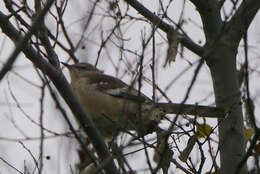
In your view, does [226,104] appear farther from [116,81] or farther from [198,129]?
[116,81]

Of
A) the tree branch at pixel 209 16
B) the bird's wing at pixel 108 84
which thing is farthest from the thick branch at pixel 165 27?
the bird's wing at pixel 108 84

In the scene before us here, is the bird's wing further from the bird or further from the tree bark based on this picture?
the tree bark

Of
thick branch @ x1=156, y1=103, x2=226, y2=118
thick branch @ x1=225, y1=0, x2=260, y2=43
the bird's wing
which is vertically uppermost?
the bird's wing

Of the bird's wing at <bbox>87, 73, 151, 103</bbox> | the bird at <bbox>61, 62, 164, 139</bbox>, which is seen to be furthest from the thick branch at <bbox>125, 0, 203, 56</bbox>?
the bird's wing at <bbox>87, 73, 151, 103</bbox>

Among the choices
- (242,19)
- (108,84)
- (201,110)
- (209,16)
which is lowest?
(201,110)

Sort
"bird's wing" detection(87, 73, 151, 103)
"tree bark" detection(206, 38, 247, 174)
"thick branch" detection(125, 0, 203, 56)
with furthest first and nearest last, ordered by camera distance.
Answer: "bird's wing" detection(87, 73, 151, 103) → "thick branch" detection(125, 0, 203, 56) → "tree bark" detection(206, 38, 247, 174)

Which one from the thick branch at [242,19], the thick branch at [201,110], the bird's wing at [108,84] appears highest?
the bird's wing at [108,84]

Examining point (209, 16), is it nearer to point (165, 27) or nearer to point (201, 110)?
point (165, 27)

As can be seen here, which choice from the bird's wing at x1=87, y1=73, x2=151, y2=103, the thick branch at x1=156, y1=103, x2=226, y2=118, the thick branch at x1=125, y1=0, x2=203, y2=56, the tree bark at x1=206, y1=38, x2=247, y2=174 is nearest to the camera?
the tree bark at x1=206, y1=38, x2=247, y2=174

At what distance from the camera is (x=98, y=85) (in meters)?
6.46

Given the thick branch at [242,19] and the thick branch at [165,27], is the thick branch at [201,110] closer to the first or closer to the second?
the thick branch at [165,27]

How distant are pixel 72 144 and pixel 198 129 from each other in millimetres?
1266

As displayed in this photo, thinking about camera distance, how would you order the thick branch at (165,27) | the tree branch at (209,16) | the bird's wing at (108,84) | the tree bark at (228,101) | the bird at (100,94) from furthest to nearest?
the bird's wing at (108,84) < the bird at (100,94) < the thick branch at (165,27) < the tree branch at (209,16) < the tree bark at (228,101)

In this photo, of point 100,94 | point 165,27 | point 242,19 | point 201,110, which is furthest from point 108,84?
point 242,19
